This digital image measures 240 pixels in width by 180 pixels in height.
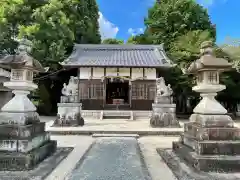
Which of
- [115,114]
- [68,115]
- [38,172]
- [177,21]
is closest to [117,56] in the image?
[115,114]

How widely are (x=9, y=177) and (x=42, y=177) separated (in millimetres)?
542

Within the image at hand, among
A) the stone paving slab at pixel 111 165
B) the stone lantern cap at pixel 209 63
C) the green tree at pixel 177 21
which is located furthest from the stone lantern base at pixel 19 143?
the green tree at pixel 177 21

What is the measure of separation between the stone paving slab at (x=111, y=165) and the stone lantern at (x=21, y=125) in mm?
955

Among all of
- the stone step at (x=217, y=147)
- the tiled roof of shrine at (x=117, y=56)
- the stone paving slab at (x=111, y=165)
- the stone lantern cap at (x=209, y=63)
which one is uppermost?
the tiled roof of shrine at (x=117, y=56)

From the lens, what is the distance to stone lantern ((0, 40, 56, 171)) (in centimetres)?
424

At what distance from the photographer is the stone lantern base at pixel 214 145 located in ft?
13.9

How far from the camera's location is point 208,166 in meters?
4.21

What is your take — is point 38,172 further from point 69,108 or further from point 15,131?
point 69,108

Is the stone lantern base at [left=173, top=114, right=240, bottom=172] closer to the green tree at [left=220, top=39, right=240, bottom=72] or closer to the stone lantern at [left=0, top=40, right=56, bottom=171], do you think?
the stone lantern at [left=0, top=40, right=56, bottom=171]

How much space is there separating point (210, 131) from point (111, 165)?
208 centimetres

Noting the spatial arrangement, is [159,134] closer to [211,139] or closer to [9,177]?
[211,139]

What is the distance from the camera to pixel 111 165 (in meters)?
4.56

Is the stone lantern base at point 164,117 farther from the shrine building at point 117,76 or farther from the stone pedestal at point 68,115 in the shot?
the shrine building at point 117,76

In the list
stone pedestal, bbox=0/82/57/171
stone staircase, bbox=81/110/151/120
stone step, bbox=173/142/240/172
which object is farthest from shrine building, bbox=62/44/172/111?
stone step, bbox=173/142/240/172
